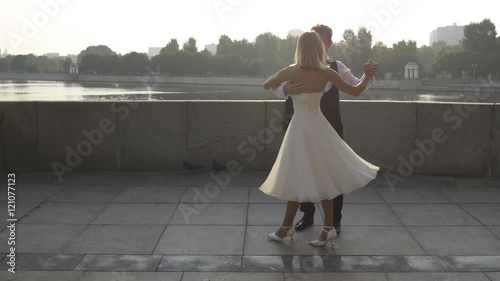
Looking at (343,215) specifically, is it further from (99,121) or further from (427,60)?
(427,60)

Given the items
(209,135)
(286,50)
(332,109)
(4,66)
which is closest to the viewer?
(332,109)

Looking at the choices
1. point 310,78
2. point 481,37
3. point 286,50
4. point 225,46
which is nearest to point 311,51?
point 310,78

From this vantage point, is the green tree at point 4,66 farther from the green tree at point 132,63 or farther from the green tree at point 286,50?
the green tree at point 286,50

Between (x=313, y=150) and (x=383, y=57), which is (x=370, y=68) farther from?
(x=383, y=57)

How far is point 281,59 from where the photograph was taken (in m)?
119

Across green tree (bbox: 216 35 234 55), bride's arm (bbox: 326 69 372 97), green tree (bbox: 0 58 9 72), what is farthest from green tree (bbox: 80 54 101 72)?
bride's arm (bbox: 326 69 372 97)

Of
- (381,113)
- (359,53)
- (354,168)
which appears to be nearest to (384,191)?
(381,113)

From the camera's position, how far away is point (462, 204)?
5293 millimetres

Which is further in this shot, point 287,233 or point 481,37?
point 481,37

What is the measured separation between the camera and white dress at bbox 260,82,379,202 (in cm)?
390

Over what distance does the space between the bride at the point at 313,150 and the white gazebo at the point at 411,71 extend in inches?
3917

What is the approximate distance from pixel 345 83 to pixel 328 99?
0.40 meters

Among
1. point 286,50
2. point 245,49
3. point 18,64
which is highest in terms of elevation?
point 245,49

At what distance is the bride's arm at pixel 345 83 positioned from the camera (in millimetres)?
3832
